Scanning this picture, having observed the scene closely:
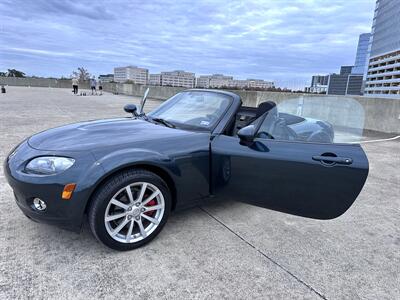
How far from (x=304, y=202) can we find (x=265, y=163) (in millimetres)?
522

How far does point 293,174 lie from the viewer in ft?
8.07

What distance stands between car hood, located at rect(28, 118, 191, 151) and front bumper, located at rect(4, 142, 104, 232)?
7.5 inches

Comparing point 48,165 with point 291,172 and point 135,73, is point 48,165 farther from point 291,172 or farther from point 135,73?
point 135,73

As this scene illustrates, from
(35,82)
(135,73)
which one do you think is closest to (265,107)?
(35,82)

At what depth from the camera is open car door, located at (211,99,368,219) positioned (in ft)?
7.85

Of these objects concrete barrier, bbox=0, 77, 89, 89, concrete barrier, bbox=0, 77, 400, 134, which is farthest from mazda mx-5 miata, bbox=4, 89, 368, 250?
concrete barrier, bbox=0, 77, 89, 89

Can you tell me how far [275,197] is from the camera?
8.41ft

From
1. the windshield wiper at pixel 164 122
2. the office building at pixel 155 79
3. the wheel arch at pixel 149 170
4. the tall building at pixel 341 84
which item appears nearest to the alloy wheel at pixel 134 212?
the wheel arch at pixel 149 170

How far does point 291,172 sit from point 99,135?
1.80 m

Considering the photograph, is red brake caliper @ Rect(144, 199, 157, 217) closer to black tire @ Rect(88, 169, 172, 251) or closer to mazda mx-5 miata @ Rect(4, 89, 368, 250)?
mazda mx-5 miata @ Rect(4, 89, 368, 250)

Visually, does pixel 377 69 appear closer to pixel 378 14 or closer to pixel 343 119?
pixel 378 14

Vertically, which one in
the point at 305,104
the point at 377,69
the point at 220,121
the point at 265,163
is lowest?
the point at 265,163

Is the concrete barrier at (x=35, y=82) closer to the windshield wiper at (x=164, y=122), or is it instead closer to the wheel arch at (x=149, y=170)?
the windshield wiper at (x=164, y=122)

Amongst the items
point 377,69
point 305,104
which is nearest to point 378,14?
point 377,69
